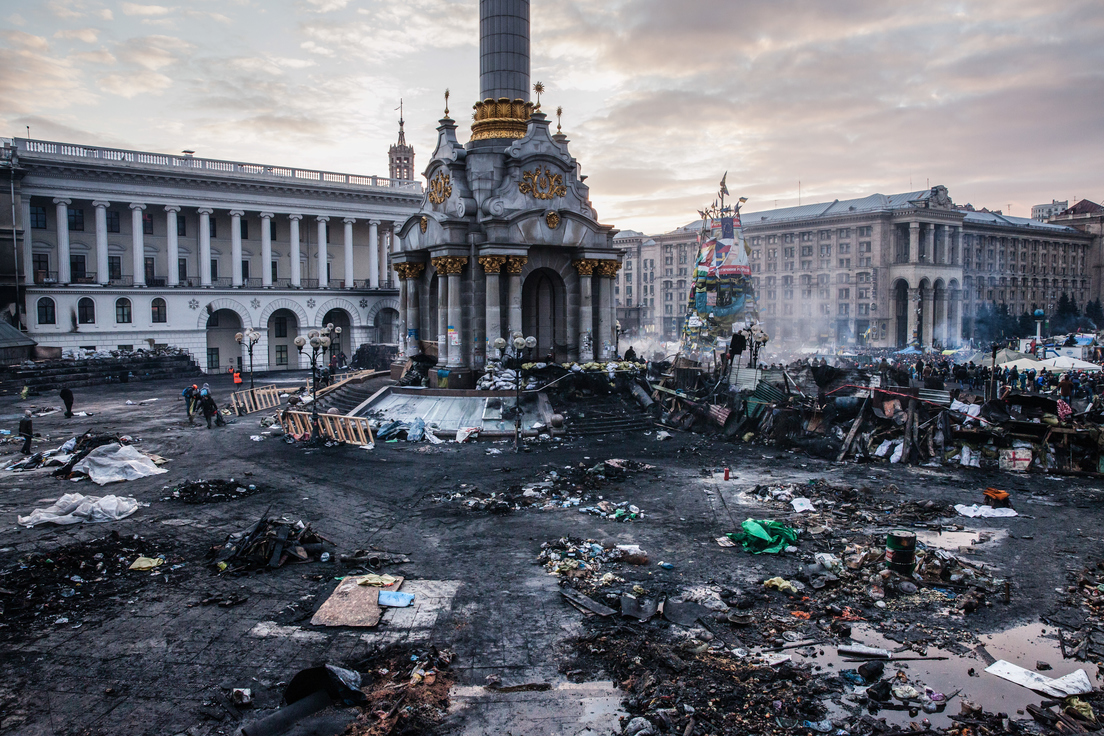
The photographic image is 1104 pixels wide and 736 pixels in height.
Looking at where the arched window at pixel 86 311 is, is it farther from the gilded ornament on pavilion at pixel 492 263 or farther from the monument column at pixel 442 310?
the gilded ornament on pavilion at pixel 492 263

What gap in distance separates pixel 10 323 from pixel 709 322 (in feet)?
162

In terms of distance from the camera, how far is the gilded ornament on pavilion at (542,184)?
96.5ft

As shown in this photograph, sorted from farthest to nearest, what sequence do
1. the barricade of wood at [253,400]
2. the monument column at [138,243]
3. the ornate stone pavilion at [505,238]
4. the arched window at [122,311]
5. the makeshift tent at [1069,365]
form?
the monument column at [138,243]
the arched window at [122,311]
the makeshift tent at [1069,365]
the barricade of wood at [253,400]
the ornate stone pavilion at [505,238]

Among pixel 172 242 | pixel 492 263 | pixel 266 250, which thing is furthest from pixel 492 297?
pixel 172 242

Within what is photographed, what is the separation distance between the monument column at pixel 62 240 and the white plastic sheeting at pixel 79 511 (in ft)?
147

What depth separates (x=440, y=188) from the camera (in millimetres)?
30828

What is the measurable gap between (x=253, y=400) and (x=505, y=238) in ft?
52.0

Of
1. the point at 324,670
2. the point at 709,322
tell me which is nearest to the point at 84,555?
the point at 324,670

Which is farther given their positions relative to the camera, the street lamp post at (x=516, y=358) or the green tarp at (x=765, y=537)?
the street lamp post at (x=516, y=358)

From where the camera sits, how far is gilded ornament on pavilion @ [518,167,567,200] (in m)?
29.4

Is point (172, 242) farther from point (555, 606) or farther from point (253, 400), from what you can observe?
point (555, 606)

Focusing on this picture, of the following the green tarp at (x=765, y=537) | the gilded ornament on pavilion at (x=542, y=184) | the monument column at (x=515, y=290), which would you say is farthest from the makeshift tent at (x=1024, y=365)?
the green tarp at (x=765, y=537)

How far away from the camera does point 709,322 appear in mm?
48469

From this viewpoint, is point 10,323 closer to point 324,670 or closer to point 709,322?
point 709,322
